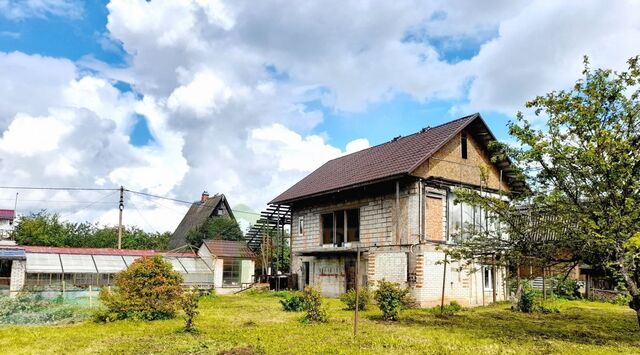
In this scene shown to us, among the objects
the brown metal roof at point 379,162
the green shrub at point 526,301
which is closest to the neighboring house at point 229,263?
the brown metal roof at point 379,162

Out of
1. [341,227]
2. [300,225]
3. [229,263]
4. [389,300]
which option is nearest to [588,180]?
[389,300]

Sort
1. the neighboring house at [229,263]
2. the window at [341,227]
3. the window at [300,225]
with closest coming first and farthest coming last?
the window at [341,227]
the window at [300,225]
the neighboring house at [229,263]

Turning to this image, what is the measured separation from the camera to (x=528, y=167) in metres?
14.6

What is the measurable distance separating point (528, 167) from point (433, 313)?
26.0 ft

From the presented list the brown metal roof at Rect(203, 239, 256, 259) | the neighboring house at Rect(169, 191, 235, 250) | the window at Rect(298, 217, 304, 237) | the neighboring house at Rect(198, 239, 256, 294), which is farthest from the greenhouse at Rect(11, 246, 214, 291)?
the neighboring house at Rect(169, 191, 235, 250)

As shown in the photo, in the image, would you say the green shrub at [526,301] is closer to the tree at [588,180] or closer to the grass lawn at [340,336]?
the grass lawn at [340,336]

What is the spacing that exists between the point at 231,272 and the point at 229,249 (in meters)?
1.50

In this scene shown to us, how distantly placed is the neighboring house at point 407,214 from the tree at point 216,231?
14.7m

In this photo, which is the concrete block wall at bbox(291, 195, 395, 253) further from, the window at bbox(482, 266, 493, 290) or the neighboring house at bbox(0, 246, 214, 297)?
the neighboring house at bbox(0, 246, 214, 297)

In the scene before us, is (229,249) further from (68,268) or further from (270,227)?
(68,268)

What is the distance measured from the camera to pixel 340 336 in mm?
13227

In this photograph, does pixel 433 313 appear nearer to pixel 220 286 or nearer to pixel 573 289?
pixel 573 289

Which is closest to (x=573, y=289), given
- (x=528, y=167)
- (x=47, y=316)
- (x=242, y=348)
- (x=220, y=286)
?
(x=528, y=167)

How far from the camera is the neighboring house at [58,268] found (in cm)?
2466
